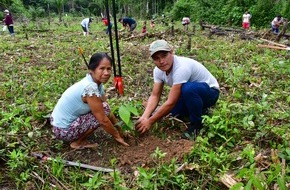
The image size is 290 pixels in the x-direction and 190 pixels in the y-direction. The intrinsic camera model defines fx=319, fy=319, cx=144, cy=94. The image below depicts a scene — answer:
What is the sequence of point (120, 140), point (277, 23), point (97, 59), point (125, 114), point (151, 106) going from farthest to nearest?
point (277, 23)
point (151, 106)
point (120, 140)
point (97, 59)
point (125, 114)

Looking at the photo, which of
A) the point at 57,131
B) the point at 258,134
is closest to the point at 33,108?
the point at 57,131

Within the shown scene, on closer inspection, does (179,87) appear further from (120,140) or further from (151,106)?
(120,140)

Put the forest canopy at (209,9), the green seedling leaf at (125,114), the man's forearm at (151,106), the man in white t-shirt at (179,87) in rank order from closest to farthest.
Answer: the green seedling leaf at (125,114) < the man in white t-shirt at (179,87) < the man's forearm at (151,106) < the forest canopy at (209,9)

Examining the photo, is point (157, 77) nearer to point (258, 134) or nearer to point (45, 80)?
point (258, 134)

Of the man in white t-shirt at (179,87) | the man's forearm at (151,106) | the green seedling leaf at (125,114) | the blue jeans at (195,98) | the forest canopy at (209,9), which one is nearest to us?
the green seedling leaf at (125,114)

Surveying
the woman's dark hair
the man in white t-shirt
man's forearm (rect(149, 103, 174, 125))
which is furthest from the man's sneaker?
the woman's dark hair

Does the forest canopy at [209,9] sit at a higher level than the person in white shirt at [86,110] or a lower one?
lower

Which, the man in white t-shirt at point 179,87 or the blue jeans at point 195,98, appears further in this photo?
the blue jeans at point 195,98

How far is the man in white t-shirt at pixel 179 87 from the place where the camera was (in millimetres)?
3285

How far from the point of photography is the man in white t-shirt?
3285 mm

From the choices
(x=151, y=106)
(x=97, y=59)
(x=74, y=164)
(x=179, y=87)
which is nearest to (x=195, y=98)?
(x=179, y=87)

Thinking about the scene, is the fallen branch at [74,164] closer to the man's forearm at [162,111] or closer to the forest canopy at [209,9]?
the man's forearm at [162,111]

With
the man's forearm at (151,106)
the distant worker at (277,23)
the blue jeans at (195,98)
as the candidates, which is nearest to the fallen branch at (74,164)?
the man's forearm at (151,106)

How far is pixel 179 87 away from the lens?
3352mm
